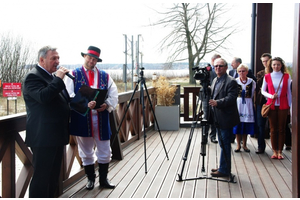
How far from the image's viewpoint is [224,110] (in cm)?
364

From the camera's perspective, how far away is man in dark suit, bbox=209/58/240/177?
357cm

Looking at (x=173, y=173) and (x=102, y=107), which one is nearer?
(x=102, y=107)

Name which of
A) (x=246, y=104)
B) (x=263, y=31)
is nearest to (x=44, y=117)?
(x=246, y=104)

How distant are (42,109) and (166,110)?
4748mm

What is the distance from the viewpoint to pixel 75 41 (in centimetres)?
888

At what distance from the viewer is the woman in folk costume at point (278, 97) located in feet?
14.9

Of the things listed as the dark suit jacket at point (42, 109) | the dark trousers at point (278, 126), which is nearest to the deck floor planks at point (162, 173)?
the dark suit jacket at point (42, 109)

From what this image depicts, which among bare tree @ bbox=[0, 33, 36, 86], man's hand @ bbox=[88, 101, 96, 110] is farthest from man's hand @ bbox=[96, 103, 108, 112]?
bare tree @ bbox=[0, 33, 36, 86]

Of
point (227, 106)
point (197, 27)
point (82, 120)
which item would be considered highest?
point (197, 27)

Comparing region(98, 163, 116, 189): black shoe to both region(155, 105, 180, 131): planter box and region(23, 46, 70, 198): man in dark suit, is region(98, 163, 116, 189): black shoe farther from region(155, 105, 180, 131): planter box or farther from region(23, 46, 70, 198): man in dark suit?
region(155, 105, 180, 131): planter box

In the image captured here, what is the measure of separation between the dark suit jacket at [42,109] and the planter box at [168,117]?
4.63 meters

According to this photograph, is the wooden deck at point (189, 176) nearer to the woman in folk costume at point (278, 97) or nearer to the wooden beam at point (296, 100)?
the woman in folk costume at point (278, 97)

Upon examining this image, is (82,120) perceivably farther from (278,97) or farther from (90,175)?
(278,97)

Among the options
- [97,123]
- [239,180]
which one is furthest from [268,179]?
[97,123]
